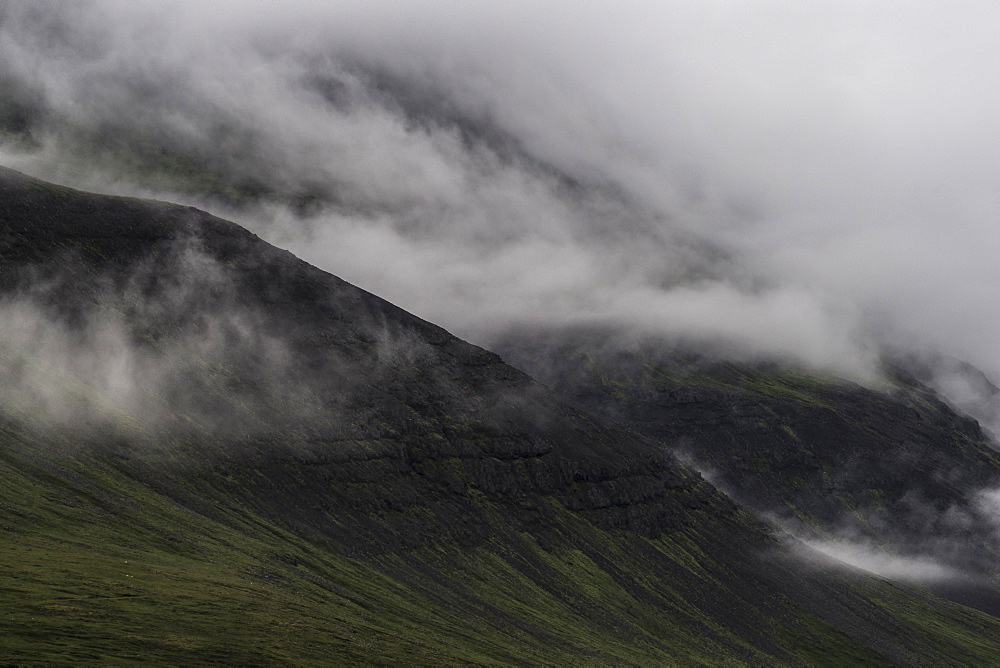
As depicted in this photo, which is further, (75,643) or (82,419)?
(82,419)

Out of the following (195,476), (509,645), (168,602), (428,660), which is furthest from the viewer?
(195,476)

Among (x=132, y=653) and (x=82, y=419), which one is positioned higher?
(x=82, y=419)

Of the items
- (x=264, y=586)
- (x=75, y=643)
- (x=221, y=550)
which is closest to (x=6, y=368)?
(x=221, y=550)

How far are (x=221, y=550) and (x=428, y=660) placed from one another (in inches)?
1747

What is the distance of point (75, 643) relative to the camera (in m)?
89.2

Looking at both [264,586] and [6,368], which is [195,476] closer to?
[6,368]

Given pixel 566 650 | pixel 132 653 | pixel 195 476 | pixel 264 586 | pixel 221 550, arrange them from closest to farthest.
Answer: pixel 132 653 < pixel 264 586 < pixel 221 550 < pixel 566 650 < pixel 195 476

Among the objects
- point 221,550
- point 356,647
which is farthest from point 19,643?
point 221,550

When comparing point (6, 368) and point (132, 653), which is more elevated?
point (6, 368)

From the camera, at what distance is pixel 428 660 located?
12181cm

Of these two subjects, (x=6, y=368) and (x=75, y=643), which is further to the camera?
(x=6, y=368)

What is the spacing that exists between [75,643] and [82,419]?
10122cm

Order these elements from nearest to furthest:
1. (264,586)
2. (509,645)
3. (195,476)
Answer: (264,586), (509,645), (195,476)

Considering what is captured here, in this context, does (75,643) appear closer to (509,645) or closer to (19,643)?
(19,643)
